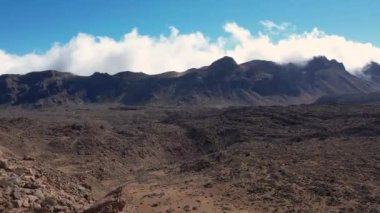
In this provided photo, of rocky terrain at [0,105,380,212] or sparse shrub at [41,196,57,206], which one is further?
rocky terrain at [0,105,380,212]

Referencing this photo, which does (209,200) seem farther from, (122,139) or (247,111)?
(247,111)

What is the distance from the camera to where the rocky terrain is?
26844mm

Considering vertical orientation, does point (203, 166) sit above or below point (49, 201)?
below

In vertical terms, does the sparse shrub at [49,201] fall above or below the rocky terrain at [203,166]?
above

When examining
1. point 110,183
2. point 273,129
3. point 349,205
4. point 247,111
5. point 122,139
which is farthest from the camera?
point 247,111

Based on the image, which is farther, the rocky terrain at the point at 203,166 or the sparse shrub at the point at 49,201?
the rocky terrain at the point at 203,166

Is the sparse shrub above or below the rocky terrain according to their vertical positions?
above

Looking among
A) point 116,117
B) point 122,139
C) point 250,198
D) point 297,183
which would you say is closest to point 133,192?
point 250,198

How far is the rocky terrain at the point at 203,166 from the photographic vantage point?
26.8 m

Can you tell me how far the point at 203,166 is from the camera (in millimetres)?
45625

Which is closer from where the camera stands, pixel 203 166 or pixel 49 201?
pixel 49 201

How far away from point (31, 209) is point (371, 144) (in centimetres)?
3836

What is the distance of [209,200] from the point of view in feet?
110

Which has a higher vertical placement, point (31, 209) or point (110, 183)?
point (31, 209)
